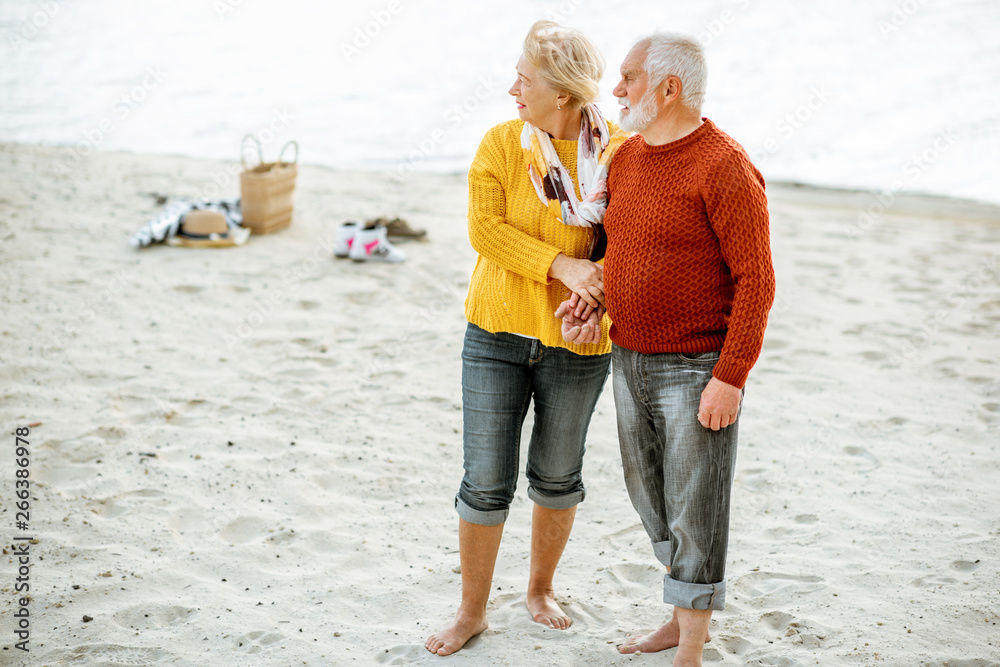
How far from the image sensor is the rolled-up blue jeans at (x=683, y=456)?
73.2 inches

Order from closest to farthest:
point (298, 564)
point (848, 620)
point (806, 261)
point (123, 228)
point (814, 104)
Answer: point (848, 620)
point (298, 564)
point (123, 228)
point (806, 261)
point (814, 104)

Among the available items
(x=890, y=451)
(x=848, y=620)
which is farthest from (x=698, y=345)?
(x=890, y=451)

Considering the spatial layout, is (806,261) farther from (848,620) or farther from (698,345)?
(698,345)

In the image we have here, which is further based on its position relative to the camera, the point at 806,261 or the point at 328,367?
the point at 806,261

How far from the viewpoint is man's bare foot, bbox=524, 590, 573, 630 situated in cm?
236

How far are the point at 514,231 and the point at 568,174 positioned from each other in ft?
0.68

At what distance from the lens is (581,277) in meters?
1.95

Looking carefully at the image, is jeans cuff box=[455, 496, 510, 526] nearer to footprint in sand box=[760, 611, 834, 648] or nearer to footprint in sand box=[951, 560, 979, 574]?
footprint in sand box=[760, 611, 834, 648]

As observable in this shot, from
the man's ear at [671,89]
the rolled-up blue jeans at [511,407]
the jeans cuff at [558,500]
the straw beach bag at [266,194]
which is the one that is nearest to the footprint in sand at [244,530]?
the rolled-up blue jeans at [511,407]

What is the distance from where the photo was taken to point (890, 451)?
341 cm

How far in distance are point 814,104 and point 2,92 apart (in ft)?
49.3

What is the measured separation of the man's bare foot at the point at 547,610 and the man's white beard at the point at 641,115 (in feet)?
4.80

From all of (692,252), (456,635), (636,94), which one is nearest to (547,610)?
(456,635)

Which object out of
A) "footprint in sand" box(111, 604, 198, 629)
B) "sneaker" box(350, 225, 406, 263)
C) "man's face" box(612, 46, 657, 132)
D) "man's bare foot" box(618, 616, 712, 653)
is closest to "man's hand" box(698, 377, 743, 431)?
"man's face" box(612, 46, 657, 132)
